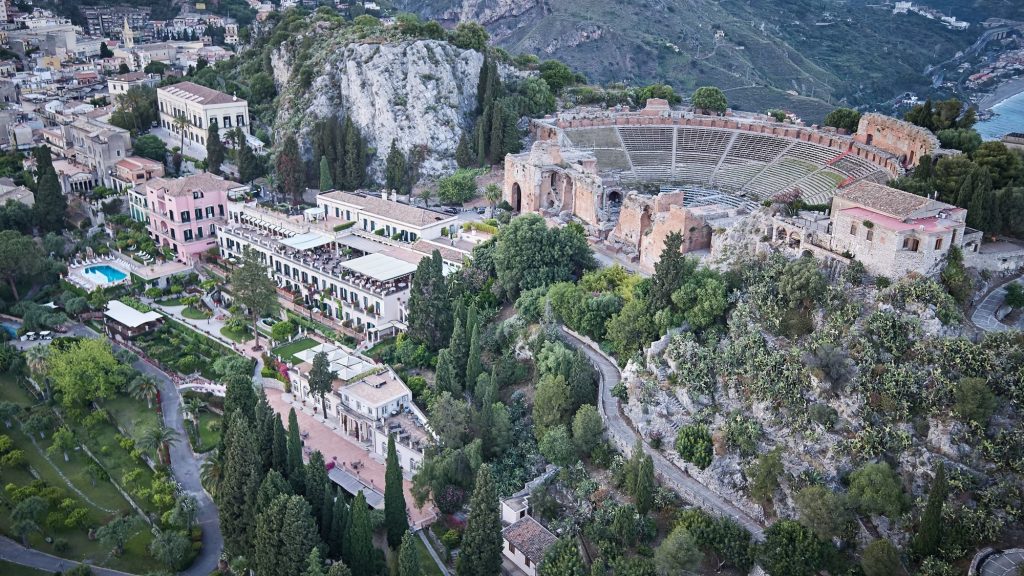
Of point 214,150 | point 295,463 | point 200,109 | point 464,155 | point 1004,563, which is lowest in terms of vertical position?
point 295,463

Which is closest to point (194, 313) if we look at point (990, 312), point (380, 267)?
point (380, 267)

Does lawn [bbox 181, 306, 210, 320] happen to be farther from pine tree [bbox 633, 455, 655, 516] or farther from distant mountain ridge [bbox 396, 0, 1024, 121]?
distant mountain ridge [bbox 396, 0, 1024, 121]

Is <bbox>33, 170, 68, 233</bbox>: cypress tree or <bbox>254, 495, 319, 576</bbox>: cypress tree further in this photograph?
<bbox>33, 170, 68, 233</bbox>: cypress tree

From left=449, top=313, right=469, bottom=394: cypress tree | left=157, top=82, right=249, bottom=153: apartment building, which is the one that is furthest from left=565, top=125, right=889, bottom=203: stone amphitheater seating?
left=157, top=82, right=249, bottom=153: apartment building

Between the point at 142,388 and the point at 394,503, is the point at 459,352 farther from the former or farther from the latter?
the point at 142,388

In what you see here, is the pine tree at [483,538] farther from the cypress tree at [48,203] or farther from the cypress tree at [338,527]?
the cypress tree at [48,203]

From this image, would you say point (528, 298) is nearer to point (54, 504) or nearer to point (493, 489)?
point (493, 489)
